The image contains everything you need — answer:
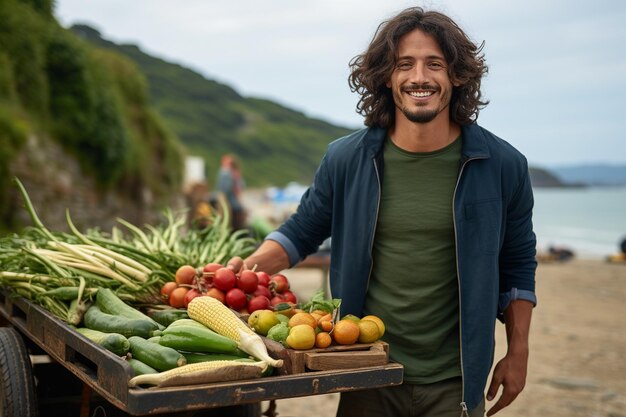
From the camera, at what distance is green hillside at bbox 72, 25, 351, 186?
114m

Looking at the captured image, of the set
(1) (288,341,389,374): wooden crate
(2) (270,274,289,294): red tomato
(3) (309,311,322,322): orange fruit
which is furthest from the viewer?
(2) (270,274,289,294): red tomato

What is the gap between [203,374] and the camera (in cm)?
248

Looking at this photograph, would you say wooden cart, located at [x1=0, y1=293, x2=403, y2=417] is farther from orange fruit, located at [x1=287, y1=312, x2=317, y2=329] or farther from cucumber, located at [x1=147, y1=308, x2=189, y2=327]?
cucumber, located at [x1=147, y1=308, x2=189, y2=327]

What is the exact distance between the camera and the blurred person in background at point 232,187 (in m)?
16.8

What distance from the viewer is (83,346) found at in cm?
278

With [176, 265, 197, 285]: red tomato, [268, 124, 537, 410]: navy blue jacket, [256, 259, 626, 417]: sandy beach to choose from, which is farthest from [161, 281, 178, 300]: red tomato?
[256, 259, 626, 417]: sandy beach

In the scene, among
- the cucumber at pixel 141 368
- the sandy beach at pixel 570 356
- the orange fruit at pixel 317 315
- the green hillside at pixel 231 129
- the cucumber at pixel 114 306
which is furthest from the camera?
the green hillside at pixel 231 129

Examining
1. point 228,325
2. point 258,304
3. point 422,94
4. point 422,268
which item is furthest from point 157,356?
point 422,94

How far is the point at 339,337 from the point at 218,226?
2.21 meters

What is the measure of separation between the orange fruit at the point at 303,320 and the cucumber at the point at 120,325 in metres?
0.55

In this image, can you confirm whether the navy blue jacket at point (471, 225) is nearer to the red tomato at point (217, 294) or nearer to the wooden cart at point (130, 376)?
the red tomato at point (217, 294)

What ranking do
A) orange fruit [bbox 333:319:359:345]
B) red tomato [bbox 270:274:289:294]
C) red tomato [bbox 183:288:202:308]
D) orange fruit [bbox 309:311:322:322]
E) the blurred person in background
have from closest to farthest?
orange fruit [bbox 333:319:359:345]
orange fruit [bbox 309:311:322:322]
red tomato [bbox 183:288:202:308]
red tomato [bbox 270:274:289:294]
the blurred person in background

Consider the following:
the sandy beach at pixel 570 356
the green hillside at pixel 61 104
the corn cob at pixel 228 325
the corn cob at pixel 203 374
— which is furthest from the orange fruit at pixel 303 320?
the green hillside at pixel 61 104

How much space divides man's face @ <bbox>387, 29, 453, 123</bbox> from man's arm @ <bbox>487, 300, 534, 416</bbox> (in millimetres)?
952
